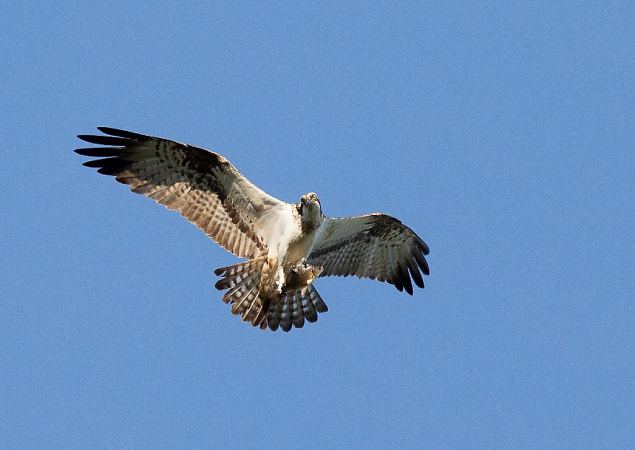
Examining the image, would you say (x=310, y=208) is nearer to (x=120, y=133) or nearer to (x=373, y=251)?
(x=373, y=251)

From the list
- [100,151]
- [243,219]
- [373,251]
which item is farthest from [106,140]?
[373,251]

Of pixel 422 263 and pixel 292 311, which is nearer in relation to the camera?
pixel 292 311

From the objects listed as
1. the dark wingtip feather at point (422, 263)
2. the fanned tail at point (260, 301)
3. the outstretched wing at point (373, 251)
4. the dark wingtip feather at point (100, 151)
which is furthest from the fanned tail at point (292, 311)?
the dark wingtip feather at point (100, 151)

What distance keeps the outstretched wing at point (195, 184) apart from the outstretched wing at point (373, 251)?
1.10m

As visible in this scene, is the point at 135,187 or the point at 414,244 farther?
the point at 414,244

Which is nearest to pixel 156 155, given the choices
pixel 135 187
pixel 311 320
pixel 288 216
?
pixel 135 187

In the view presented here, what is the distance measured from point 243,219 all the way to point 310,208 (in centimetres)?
115

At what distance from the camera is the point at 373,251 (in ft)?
66.4

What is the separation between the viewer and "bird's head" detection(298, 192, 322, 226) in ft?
60.5

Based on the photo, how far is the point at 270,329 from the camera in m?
19.3

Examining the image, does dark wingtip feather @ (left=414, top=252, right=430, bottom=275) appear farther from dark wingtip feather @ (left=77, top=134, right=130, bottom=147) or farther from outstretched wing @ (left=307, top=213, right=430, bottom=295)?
dark wingtip feather @ (left=77, top=134, right=130, bottom=147)

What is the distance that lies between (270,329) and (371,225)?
85.1 inches

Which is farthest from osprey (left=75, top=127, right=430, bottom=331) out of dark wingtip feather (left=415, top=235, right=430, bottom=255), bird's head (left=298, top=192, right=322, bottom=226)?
dark wingtip feather (left=415, top=235, right=430, bottom=255)

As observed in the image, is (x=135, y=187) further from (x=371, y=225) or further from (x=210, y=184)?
(x=371, y=225)
